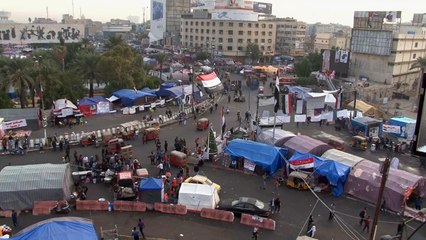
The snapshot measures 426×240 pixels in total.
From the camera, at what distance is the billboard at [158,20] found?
136m

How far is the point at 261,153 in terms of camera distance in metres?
25.5

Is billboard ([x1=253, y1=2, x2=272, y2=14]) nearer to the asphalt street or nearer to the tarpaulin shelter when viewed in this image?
the tarpaulin shelter

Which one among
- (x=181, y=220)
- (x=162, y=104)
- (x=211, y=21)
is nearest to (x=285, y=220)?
(x=181, y=220)

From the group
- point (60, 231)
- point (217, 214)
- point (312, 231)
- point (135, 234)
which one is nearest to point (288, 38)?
point (217, 214)

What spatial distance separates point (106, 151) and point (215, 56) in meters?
76.5

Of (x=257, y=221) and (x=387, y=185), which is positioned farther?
(x=387, y=185)

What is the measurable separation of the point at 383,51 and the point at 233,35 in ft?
160

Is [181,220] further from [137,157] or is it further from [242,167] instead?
[137,157]

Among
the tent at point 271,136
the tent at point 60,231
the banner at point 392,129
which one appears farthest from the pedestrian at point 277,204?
the banner at point 392,129

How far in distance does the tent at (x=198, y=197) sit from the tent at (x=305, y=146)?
803cm

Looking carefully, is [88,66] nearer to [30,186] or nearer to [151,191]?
[30,186]

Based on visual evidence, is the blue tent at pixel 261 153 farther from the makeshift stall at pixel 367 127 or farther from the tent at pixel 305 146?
the makeshift stall at pixel 367 127

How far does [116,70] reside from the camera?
149 feet

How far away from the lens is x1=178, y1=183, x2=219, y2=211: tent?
20375mm
